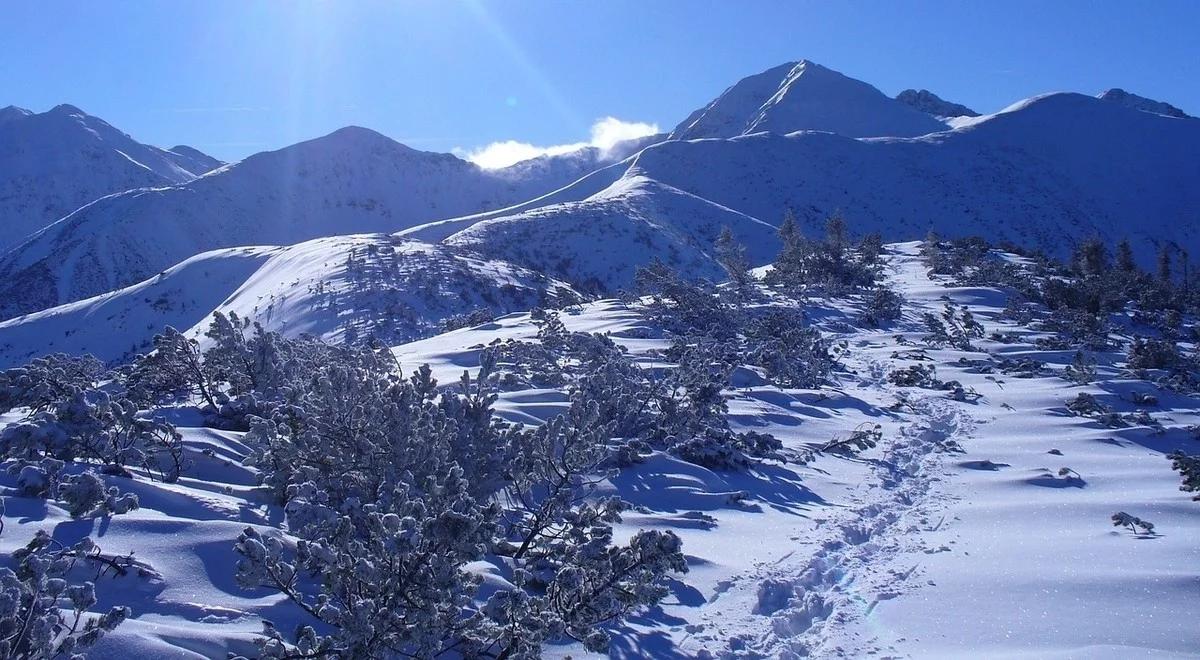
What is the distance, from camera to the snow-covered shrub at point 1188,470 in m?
6.11

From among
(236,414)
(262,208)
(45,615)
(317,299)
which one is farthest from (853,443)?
(262,208)

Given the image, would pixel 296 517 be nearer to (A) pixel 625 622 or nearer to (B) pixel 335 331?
(A) pixel 625 622

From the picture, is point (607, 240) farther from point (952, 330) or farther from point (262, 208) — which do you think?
point (262, 208)

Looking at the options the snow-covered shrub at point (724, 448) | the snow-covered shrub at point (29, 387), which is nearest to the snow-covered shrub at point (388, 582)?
the snow-covered shrub at point (724, 448)

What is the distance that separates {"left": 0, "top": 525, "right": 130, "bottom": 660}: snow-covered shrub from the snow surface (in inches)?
6.8

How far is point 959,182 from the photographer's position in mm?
72312

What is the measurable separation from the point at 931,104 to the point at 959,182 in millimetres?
68528

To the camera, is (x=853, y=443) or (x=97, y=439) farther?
(x=853, y=443)

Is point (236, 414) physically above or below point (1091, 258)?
below

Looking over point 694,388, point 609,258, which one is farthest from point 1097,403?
point 609,258

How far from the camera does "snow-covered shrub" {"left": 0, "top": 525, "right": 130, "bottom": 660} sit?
2.43 m

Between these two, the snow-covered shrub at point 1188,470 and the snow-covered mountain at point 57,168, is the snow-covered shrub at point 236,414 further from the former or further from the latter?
the snow-covered mountain at point 57,168

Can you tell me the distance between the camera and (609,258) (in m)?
41.4

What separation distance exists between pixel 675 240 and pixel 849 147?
41702mm
